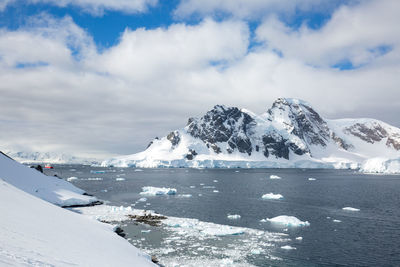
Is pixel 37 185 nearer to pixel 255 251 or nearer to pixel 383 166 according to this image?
pixel 255 251

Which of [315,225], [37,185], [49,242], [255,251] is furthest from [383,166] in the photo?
[49,242]

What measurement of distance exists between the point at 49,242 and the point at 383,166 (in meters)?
196

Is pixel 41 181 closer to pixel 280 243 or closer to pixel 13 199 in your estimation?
pixel 13 199

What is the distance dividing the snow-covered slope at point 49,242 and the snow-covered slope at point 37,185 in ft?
99.7

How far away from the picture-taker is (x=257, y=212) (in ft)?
170

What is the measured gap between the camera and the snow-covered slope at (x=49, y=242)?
11535 millimetres

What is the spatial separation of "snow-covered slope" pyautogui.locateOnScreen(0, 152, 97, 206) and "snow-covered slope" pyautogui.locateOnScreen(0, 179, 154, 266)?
30403mm

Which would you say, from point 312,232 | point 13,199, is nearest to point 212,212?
point 312,232

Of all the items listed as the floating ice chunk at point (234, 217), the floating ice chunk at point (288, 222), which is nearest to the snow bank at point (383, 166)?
the floating ice chunk at point (288, 222)

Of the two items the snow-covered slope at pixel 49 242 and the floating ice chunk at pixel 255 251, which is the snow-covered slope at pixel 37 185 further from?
the floating ice chunk at pixel 255 251

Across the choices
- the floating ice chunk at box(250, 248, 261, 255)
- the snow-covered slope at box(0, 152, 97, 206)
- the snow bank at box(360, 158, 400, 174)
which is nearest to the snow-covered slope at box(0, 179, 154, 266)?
the floating ice chunk at box(250, 248, 261, 255)

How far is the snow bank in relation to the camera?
16540 centimetres

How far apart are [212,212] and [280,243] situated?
67.9ft

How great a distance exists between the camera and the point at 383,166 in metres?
171
